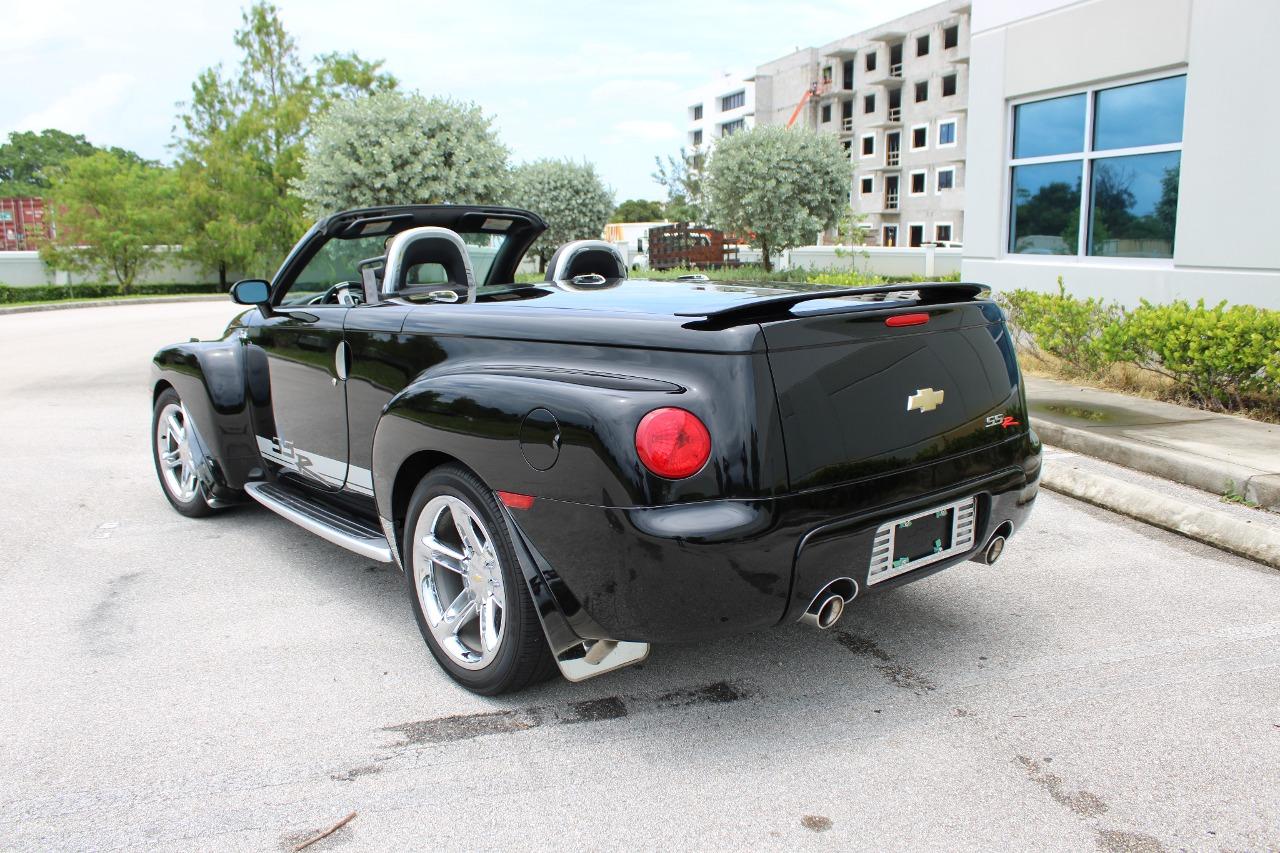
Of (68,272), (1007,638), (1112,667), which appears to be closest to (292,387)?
(1007,638)

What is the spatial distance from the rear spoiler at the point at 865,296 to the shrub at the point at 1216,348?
4.95m

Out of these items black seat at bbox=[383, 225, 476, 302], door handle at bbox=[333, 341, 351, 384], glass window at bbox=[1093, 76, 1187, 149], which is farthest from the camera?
glass window at bbox=[1093, 76, 1187, 149]

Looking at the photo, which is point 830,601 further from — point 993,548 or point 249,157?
point 249,157

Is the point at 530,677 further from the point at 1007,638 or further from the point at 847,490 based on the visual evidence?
the point at 1007,638

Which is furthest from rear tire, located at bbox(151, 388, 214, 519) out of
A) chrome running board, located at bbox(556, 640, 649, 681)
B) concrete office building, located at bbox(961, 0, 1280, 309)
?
concrete office building, located at bbox(961, 0, 1280, 309)

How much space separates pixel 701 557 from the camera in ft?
8.82

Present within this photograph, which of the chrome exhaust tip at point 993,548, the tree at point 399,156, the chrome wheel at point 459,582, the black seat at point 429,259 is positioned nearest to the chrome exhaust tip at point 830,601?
the chrome exhaust tip at point 993,548

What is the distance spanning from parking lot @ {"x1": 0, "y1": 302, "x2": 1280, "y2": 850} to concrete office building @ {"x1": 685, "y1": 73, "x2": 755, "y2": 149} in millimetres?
77013

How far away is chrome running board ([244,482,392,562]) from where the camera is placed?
382cm

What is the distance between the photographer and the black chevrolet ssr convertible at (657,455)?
2.73 meters

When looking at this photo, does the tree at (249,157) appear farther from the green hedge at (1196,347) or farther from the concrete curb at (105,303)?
the green hedge at (1196,347)

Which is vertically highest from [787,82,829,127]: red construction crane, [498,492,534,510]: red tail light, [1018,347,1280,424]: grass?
[787,82,829,127]: red construction crane

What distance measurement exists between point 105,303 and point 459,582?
35.1 metres

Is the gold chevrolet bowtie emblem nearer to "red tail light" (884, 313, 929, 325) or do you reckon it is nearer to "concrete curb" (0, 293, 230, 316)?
"red tail light" (884, 313, 929, 325)
